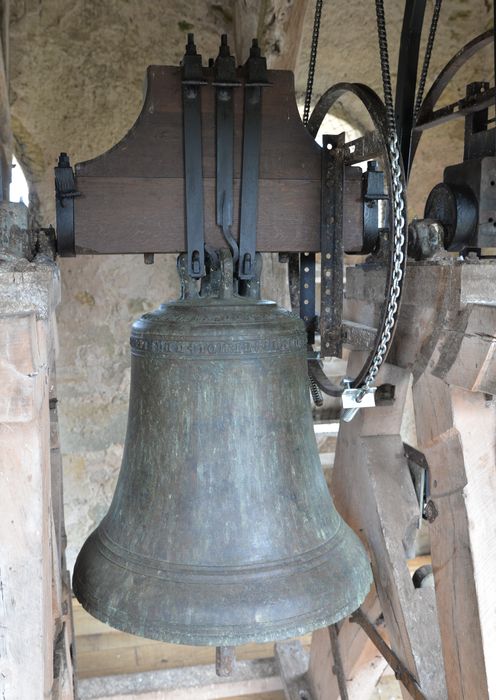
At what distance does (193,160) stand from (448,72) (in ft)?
2.40

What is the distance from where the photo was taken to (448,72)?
1.56 meters

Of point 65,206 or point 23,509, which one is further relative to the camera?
point 65,206

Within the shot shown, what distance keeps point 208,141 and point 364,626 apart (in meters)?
1.17

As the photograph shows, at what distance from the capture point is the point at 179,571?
0.97m

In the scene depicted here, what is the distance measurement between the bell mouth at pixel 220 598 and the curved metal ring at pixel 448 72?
0.99 meters

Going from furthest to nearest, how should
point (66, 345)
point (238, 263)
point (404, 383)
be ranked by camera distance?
point (66, 345) < point (404, 383) < point (238, 263)

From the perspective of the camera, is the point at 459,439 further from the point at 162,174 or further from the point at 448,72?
the point at 448,72

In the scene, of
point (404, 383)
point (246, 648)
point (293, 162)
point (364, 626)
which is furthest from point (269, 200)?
point (246, 648)

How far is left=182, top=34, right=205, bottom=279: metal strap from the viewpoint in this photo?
115 centimetres

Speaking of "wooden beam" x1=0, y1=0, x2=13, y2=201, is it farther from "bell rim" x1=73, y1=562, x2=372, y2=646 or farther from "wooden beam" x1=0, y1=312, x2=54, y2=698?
"bell rim" x1=73, y1=562, x2=372, y2=646

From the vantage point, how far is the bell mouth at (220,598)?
0.92m

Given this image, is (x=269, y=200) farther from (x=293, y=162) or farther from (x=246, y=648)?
(x=246, y=648)

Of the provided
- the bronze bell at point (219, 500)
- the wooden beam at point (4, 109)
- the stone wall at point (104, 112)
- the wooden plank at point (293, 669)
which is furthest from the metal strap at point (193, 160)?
the wooden plank at point (293, 669)

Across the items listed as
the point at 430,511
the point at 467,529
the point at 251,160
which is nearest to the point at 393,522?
the point at 430,511
